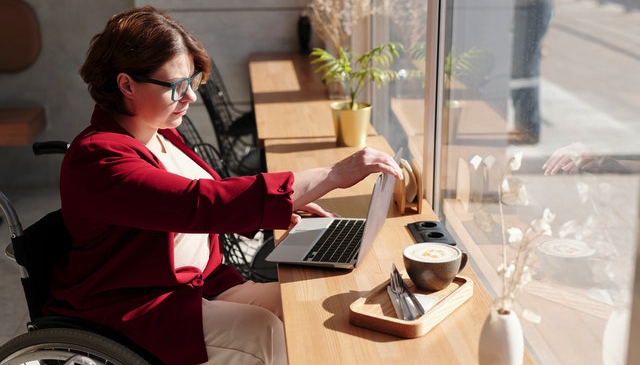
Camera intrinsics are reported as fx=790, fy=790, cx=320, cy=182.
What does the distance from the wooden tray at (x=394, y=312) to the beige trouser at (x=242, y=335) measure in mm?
352

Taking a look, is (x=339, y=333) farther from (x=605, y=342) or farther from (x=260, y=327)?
(x=605, y=342)

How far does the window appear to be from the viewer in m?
1.27

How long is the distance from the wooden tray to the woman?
0.31 metres

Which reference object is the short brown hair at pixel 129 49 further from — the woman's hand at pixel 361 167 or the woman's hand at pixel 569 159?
the woman's hand at pixel 569 159

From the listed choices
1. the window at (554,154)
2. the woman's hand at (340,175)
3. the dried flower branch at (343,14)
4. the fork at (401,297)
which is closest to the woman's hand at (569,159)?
the window at (554,154)

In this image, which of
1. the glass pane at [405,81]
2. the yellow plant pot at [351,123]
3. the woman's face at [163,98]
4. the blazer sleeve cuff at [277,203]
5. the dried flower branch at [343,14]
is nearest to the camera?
the blazer sleeve cuff at [277,203]

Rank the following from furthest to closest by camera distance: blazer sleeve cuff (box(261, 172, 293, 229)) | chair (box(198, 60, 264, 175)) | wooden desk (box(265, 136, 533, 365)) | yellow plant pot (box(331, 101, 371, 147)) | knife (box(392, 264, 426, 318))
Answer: chair (box(198, 60, 264, 175)) → yellow plant pot (box(331, 101, 371, 147)) → blazer sleeve cuff (box(261, 172, 293, 229)) → knife (box(392, 264, 426, 318)) → wooden desk (box(265, 136, 533, 365))

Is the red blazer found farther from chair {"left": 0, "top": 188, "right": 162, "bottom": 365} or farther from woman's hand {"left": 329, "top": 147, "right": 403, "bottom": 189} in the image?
woman's hand {"left": 329, "top": 147, "right": 403, "bottom": 189}

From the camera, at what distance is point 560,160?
147 centimetres

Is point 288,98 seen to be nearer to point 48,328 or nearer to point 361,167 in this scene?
point 361,167

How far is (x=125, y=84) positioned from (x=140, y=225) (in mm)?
373

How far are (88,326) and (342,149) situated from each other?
4.40 feet

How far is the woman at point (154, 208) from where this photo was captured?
1.81m

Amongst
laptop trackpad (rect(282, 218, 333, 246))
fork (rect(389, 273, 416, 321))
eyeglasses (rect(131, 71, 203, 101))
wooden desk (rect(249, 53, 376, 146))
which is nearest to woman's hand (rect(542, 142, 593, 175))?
fork (rect(389, 273, 416, 321))
